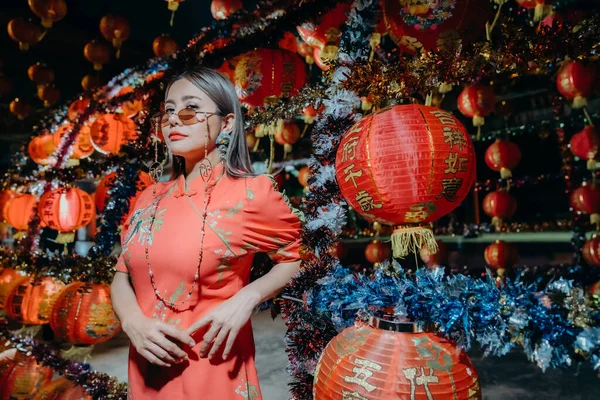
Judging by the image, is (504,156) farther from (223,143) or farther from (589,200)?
(223,143)

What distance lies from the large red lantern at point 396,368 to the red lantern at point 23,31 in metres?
6.19

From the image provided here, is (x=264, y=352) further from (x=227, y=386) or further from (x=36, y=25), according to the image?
(x=36, y=25)

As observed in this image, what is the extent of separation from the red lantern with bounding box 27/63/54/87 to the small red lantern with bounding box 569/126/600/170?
7.67 metres

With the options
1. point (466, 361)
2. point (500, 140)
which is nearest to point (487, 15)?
point (466, 361)

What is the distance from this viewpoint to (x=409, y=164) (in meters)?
1.45

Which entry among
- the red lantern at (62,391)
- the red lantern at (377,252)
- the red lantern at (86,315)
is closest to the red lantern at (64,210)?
the red lantern at (86,315)

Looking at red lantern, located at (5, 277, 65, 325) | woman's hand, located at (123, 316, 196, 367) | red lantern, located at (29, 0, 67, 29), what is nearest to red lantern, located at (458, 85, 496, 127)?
woman's hand, located at (123, 316, 196, 367)

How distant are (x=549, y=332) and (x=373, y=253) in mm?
4973

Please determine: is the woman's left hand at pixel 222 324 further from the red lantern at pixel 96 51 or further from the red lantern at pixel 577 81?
the red lantern at pixel 96 51

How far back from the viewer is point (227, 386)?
1273 millimetres

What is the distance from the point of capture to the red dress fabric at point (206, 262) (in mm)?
1264

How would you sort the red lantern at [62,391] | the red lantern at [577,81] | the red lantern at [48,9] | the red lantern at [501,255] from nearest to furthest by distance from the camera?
the red lantern at [62,391] < the red lantern at [577,81] < the red lantern at [48,9] < the red lantern at [501,255]

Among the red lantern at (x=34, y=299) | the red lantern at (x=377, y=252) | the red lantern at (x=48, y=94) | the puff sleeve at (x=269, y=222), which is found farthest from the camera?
the red lantern at (x=48, y=94)

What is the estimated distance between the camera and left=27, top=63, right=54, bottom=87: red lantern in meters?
6.36
